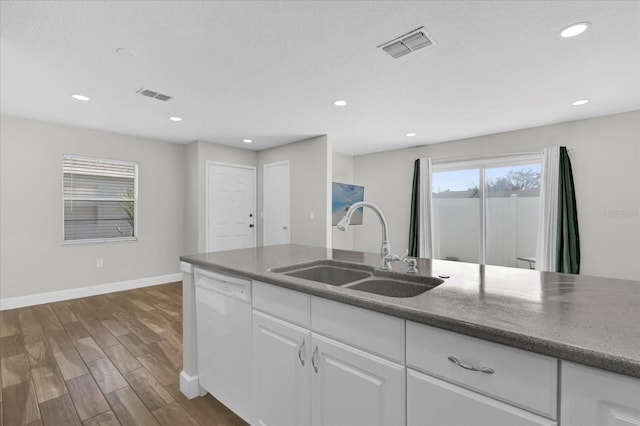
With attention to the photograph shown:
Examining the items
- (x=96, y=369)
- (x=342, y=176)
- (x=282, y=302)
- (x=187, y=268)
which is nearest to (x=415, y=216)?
(x=342, y=176)

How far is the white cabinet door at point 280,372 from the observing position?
1318mm

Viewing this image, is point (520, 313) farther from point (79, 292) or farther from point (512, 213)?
point (79, 292)

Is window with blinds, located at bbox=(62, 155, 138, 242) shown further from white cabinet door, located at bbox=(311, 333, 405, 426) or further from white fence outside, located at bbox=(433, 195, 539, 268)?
white fence outside, located at bbox=(433, 195, 539, 268)

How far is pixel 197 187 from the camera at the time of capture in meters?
4.99

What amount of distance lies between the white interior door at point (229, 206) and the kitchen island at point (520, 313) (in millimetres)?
3785

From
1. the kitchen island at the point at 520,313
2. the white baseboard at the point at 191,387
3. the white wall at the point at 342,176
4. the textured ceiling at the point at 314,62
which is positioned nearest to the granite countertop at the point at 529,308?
the kitchen island at the point at 520,313

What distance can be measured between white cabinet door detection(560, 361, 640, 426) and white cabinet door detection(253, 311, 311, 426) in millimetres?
871

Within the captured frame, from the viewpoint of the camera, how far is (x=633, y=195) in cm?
347

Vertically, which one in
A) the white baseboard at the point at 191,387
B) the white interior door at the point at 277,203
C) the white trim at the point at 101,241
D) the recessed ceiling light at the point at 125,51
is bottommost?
the white baseboard at the point at 191,387

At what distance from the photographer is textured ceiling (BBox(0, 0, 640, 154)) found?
1780 millimetres

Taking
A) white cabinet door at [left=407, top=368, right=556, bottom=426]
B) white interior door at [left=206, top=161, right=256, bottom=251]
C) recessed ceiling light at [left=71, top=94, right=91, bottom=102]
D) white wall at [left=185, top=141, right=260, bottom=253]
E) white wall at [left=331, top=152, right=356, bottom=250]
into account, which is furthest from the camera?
white wall at [left=331, top=152, right=356, bottom=250]

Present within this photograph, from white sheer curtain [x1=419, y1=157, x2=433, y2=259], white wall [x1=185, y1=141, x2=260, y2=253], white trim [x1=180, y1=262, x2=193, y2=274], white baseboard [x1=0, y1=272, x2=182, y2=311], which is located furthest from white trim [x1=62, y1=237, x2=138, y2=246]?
white sheer curtain [x1=419, y1=157, x2=433, y2=259]

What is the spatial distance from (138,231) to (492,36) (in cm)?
510

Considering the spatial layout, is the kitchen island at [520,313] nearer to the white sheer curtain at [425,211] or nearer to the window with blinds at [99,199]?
the white sheer curtain at [425,211]
